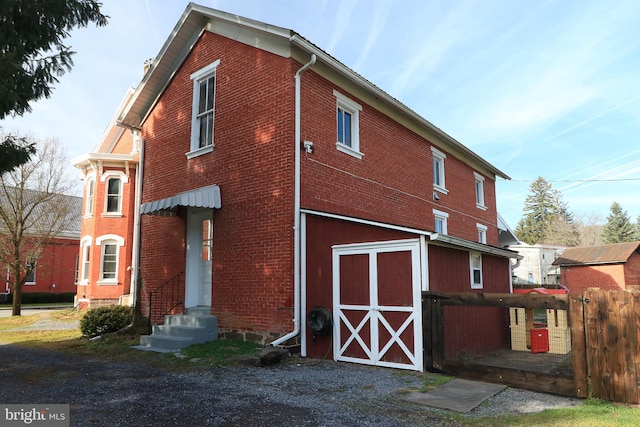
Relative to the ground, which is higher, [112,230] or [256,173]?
[256,173]

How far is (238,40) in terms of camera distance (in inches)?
444

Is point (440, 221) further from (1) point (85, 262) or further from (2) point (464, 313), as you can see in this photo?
(1) point (85, 262)

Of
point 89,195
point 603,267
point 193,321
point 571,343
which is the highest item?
point 89,195

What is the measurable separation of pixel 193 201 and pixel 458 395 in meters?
7.01

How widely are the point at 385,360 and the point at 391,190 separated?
6490mm

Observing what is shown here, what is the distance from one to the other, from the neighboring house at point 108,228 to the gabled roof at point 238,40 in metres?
6.40

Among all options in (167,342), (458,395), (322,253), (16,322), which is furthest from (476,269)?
(16,322)

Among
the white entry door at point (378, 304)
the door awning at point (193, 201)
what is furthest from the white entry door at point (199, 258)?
the white entry door at point (378, 304)

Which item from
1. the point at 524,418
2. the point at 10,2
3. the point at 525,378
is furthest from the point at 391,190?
the point at 10,2

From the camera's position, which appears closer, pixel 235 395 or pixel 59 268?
pixel 235 395

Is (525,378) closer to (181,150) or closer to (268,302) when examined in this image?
(268,302)

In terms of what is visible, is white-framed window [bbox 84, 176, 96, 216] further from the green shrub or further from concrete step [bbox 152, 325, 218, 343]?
concrete step [bbox 152, 325, 218, 343]

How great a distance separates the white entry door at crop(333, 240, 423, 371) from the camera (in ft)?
26.2

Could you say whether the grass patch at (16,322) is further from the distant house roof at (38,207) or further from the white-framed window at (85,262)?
the distant house roof at (38,207)
